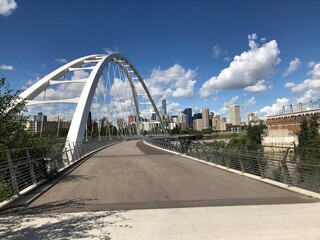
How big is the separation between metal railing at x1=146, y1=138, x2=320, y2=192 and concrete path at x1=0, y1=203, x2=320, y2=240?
A: 6.48ft

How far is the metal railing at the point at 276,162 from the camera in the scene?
29.1 ft

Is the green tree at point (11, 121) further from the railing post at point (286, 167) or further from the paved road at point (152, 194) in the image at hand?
the railing post at point (286, 167)

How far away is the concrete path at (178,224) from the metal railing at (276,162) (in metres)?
1.97

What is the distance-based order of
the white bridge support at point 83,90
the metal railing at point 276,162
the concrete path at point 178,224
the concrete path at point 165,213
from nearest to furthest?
1. the concrete path at point 178,224
2. the concrete path at point 165,213
3. the metal railing at point 276,162
4. the white bridge support at point 83,90

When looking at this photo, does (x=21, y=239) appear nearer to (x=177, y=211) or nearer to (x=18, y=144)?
(x=177, y=211)

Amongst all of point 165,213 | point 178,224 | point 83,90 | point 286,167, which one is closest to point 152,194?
point 165,213

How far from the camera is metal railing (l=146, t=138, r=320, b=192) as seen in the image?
29.1ft

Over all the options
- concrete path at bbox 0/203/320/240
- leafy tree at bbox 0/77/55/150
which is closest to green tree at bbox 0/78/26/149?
leafy tree at bbox 0/77/55/150

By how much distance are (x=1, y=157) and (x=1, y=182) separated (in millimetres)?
1801

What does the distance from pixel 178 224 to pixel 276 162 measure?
5703 millimetres

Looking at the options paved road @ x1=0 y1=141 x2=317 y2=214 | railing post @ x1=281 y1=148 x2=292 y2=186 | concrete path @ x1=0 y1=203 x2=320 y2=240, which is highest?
railing post @ x1=281 y1=148 x2=292 y2=186

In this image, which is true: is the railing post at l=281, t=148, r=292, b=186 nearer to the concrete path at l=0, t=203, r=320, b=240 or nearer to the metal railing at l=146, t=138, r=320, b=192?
the metal railing at l=146, t=138, r=320, b=192

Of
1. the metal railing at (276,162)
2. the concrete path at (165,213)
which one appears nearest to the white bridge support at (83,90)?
the metal railing at (276,162)

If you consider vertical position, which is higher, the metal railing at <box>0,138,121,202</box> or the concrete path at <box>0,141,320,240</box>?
the metal railing at <box>0,138,121,202</box>
